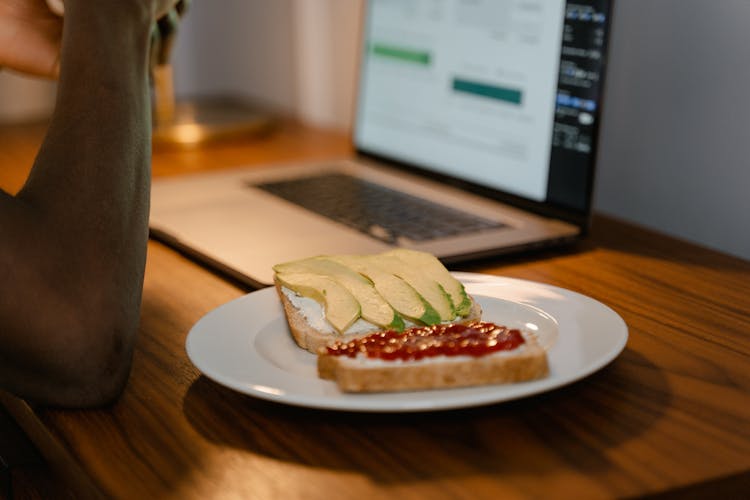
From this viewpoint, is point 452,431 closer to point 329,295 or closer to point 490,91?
point 329,295

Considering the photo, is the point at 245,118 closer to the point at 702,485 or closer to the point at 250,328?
the point at 250,328

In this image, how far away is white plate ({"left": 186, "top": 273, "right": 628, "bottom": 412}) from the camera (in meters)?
0.58

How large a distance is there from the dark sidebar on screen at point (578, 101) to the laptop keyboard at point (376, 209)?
0.28 ft

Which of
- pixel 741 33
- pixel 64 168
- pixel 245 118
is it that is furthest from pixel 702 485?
pixel 245 118

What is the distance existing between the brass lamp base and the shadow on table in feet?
3.08

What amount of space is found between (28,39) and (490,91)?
53cm

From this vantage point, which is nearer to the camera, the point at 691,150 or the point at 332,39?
the point at 691,150

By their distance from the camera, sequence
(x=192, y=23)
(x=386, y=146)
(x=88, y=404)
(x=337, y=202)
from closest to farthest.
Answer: (x=88, y=404)
(x=337, y=202)
(x=386, y=146)
(x=192, y=23)

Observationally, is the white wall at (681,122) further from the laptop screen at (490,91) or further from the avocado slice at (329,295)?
the avocado slice at (329,295)

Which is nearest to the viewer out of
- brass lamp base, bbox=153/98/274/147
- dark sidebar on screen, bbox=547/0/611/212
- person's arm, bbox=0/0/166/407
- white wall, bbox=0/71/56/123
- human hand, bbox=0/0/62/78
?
person's arm, bbox=0/0/166/407

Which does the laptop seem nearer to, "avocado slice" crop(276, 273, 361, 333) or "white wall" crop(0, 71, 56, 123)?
"avocado slice" crop(276, 273, 361, 333)

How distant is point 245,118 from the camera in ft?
5.54

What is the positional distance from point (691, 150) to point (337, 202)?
1.35 feet

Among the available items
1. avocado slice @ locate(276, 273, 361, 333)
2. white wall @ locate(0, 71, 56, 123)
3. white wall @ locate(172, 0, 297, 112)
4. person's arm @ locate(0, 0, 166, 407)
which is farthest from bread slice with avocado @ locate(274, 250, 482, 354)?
white wall @ locate(0, 71, 56, 123)
